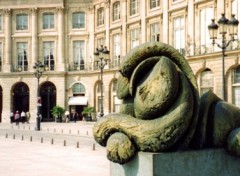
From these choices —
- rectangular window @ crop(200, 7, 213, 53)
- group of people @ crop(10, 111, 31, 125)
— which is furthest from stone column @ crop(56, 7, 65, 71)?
rectangular window @ crop(200, 7, 213, 53)

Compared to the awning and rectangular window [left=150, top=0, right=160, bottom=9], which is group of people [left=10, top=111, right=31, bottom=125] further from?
rectangular window [left=150, top=0, right=160, bottom=9]

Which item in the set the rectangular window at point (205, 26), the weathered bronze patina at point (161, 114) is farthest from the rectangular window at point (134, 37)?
the weathered bronze patina at point (161, 114)

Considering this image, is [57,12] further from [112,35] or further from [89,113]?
[89,113]

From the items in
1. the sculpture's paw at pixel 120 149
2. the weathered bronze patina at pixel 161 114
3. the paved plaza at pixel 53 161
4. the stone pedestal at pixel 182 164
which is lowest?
the paved plaza at pixel 53 161

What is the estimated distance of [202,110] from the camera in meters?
7.21

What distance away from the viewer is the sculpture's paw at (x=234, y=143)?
7.08m

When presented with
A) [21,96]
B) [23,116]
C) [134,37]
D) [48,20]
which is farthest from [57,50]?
[134,37]

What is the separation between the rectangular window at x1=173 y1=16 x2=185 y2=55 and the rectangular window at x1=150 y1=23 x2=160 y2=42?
8.20ft

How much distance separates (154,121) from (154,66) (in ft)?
2.73

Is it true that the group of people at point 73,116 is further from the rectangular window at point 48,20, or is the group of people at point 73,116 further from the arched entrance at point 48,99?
the rectangular window at point 48,20

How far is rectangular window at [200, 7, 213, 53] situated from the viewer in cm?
3412

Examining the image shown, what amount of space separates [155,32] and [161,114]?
1363 inches

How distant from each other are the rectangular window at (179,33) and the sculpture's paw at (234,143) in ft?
99.1

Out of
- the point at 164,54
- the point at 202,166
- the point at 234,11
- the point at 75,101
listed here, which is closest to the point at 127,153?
the point at 202,166
